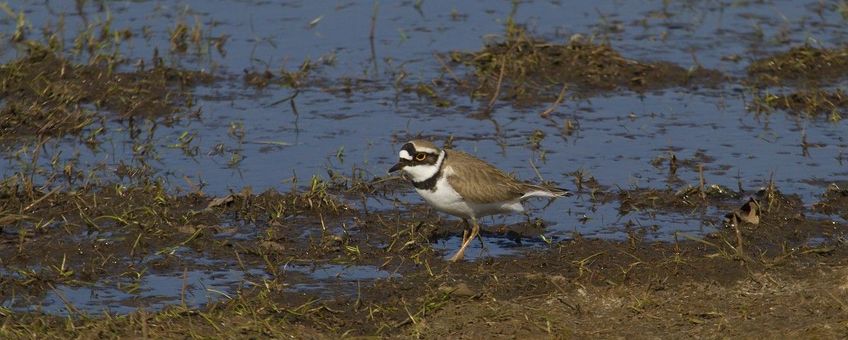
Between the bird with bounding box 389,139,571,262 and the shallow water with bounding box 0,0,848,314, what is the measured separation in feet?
1.18

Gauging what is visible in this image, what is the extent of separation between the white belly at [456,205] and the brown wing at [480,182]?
5 centimetres

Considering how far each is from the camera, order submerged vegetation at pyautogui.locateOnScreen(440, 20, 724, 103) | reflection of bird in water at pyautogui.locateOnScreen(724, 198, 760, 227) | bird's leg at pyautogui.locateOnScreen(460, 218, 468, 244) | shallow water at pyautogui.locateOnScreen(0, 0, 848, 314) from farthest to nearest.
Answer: submerged vegetation at pyautogui.locateOnScreen(440, 20, 724, 103)
shallow water at pyautogui.locateOnScreen(0, 0, 848, 314)
reflection of bird in water at pyautogui.locateOnScreen(724, 198, 760, 227)
bird's leg at pyautogui.locateOnScreen(460, 218, 468, 244)

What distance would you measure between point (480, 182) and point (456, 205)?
0.24 meters

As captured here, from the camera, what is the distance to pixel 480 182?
10.5 m

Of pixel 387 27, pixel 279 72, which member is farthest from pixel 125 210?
pixel 387 27

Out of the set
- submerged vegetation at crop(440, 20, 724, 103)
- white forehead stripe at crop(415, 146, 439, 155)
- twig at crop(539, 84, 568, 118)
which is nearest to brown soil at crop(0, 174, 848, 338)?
white forehead stripe at crop(415, 146, 439, 155)

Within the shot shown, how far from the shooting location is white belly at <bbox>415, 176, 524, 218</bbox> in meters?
10.4

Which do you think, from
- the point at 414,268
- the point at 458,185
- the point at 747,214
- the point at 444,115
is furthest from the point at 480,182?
the point at 444,115

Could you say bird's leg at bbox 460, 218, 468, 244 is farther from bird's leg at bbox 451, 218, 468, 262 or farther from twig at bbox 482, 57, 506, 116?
twig at bbox 482, 57, 506, 116

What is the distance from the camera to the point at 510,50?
50.1ft

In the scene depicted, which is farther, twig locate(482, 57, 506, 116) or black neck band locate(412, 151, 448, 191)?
twig locate(482, 57, 506, 116)

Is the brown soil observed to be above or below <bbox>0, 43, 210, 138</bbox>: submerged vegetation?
above

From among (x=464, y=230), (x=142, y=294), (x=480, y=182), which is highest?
(x=480, y=182)

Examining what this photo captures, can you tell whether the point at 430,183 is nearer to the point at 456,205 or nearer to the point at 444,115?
the point at 456,205
